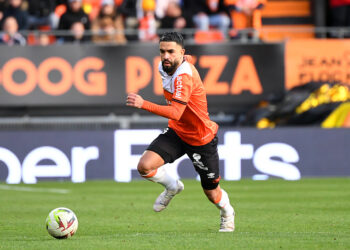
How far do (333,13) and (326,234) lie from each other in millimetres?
15960

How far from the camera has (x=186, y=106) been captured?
9516mm

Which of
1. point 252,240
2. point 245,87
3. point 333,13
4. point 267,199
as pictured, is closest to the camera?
point 252,240

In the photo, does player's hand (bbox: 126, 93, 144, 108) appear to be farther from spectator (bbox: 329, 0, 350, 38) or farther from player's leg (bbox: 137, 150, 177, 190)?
spectator (bbox: 329, 0, 350, 38)

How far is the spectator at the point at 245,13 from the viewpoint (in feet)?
74.5

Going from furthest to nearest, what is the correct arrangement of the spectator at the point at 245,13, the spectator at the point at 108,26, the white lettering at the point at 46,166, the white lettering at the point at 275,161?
the spectator at the point at 245,13, the spectator at the point at 108,26, the white lettering at the point at 275,161, the white lettering at the point at 46,166

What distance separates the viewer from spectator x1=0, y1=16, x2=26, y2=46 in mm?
20922

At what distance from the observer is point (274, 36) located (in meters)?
24.4

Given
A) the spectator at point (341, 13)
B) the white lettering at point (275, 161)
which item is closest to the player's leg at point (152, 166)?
the white lettering at point (275, 161)

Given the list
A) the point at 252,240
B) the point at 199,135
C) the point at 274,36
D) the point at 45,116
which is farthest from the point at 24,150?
the point at 252,240

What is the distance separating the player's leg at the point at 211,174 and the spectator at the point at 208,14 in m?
12.5

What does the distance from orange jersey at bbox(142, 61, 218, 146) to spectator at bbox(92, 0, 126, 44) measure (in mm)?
11907

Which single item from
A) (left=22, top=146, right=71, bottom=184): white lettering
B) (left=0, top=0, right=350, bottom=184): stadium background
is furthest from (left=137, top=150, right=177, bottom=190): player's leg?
(left=0, top=0, right=350, bottom=184): stadium background

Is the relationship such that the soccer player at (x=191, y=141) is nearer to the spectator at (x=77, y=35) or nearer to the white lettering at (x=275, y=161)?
the white lettering at (x=275, y=161)

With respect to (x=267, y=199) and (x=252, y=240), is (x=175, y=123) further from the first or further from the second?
(x=267, y=199)
